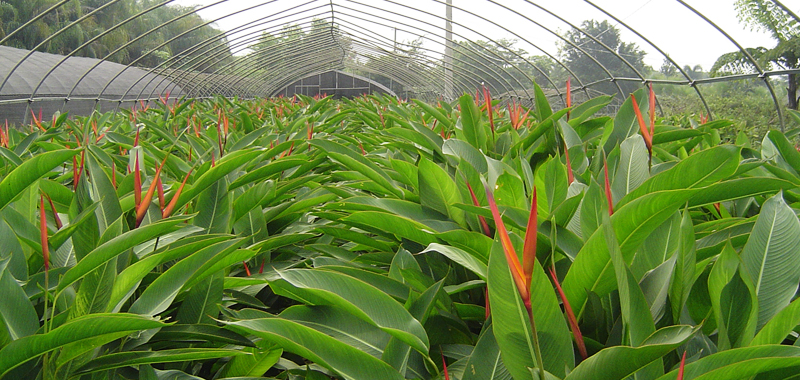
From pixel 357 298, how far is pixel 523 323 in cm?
26

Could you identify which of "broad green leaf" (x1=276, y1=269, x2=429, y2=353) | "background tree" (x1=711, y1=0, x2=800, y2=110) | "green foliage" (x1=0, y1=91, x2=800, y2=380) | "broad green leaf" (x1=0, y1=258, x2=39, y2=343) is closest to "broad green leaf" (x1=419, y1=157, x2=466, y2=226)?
"green foliage" (x1=0, y1=91, x2=800, y2=380)

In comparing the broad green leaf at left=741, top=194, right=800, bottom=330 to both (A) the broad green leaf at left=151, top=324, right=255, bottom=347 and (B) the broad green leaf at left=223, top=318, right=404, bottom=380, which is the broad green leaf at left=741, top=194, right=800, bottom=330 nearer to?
(B) the broad green leaf at left=223, top=318, right=404, bottom=380

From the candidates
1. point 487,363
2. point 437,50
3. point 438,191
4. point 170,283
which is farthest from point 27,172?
point 437,50

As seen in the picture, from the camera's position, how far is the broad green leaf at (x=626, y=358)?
484 mm

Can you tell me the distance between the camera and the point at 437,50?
14578 mm

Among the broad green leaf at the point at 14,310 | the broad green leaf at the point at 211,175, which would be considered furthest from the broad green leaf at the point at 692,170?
the broad green leaf at the point at 14,310

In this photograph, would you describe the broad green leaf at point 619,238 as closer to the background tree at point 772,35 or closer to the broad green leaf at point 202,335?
the broad green leaf at point 202,335

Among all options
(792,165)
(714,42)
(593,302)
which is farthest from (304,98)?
(714,42)

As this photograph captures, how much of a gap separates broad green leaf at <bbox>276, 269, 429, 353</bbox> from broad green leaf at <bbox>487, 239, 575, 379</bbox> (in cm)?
15

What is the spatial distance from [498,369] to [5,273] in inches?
26.6

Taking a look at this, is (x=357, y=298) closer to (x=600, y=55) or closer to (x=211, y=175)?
(x=211, y=175)

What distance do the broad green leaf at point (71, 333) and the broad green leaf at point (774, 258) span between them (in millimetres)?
739

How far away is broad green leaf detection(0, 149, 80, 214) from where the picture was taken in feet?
3.07

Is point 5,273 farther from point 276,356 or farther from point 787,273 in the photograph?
point 787,273
